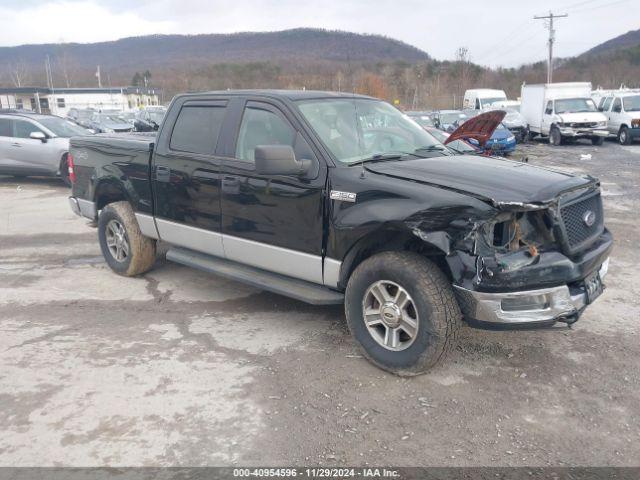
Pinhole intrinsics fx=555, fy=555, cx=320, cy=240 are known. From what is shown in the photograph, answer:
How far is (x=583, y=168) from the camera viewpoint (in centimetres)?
1509

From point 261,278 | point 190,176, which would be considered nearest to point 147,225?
point 190,176

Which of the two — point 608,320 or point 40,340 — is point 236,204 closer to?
point 40,340

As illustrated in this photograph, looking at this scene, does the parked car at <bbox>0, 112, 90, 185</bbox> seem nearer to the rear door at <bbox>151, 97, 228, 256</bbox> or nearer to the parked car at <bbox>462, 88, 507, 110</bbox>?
the rear door at <bbox>151, 97, 228, 256</bbox>

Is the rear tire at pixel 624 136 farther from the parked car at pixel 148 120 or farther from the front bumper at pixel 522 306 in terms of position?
the front bumper at pixel 522 306

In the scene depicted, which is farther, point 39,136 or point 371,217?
point 39,136

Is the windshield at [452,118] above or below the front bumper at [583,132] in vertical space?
above

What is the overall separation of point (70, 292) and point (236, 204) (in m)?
2.36

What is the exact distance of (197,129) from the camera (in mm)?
5172

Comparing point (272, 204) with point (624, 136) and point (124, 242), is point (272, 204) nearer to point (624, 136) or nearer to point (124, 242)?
point (124, 242)

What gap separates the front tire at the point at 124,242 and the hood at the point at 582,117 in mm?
19771

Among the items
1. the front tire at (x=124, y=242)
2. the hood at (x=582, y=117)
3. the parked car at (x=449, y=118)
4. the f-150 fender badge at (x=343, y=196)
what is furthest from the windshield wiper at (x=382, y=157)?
the hood at (x=582, y=117)

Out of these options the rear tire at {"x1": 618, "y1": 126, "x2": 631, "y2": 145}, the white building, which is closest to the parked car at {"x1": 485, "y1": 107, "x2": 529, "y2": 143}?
the rear tire at {"x1": 618, "y1": 126, "x2": 631, "y2": 145}

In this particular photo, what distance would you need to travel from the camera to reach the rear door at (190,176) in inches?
194

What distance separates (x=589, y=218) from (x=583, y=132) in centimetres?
1953
